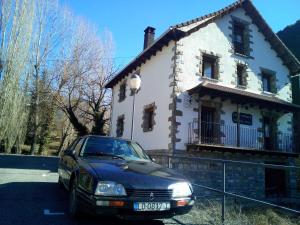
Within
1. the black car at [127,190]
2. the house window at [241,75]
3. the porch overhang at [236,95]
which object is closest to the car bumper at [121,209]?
the black car at [127,190]

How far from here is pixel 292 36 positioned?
104 ft

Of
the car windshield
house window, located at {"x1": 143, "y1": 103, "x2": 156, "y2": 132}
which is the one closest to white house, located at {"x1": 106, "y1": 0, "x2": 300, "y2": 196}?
house window, located at {"x1": 143, "y1": 103, "x2": 156, "y2": 132}

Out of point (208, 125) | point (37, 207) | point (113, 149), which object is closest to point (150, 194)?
point (113, 149)

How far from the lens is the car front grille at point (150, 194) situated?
173 inches

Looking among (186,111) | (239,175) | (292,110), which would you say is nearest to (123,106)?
(186,111)

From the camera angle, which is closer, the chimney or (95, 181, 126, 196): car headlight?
(95, 181, 126, 196): car headlight

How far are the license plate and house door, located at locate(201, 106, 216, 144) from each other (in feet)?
35.2

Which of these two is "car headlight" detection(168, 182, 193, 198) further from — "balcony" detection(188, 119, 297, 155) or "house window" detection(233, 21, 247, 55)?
"house window" detection(233, 21, 247, 55)

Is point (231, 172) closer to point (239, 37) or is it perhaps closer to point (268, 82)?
point (268, 82)

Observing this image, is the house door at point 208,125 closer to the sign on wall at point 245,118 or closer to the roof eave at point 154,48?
the sign on wall at point 245,118

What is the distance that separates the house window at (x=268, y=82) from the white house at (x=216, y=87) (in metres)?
A: 0.06

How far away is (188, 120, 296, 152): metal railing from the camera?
14.9 m

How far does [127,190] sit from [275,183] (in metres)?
16.2

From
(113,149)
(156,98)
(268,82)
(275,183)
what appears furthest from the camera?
(268,82)
